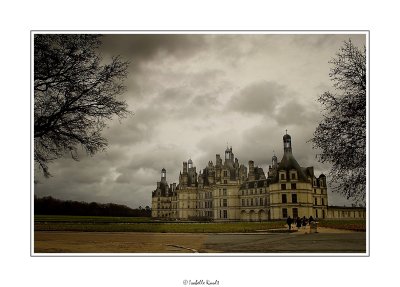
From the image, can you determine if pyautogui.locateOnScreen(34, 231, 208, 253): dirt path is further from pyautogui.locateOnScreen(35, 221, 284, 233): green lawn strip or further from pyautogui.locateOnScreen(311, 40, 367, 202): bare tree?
pyautogui.locateOnScreen(311, 40, 367, 202): bare tree

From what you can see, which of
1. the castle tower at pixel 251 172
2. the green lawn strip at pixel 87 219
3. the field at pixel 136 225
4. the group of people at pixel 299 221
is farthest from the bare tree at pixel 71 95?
the group of people at pixel 299 221

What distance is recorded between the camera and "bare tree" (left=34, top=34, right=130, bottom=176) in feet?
28.1

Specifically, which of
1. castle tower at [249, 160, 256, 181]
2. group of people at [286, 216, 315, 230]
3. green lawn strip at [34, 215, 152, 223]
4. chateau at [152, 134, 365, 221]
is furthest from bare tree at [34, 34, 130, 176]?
group of people at [286, 216, 315, 230]

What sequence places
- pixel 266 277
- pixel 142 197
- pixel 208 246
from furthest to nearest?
pixel 142 197 → pixel 208 246 → pixel 266 277

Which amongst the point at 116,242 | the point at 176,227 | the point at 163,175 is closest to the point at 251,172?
the point at 163,175

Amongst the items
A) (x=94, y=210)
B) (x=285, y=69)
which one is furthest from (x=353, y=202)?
(x=94, y=210)

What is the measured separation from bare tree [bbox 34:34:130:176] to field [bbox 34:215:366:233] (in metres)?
1.24

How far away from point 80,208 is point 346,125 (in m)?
6.98

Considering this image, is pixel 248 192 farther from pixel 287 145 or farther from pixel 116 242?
pixel 116 242

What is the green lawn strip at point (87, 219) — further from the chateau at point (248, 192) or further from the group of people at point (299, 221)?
the group of people at point (299, 221)

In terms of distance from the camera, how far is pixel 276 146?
8734 millimetres

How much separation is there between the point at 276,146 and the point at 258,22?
297 cm
